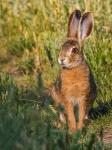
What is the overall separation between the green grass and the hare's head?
0.33 meters

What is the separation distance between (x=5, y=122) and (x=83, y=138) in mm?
1583

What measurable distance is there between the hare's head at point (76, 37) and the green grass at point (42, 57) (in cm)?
33

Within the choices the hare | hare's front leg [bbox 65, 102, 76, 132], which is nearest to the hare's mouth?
the hare

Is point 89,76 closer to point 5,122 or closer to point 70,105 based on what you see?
point 70,105

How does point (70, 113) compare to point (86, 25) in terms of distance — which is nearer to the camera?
point (70, 113)

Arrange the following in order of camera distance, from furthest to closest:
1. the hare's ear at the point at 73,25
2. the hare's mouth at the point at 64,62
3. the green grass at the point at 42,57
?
the hare's ear at the point at 73,25 < the hare's mouth at the point at 64,62 < the green grass at the point at 42,57

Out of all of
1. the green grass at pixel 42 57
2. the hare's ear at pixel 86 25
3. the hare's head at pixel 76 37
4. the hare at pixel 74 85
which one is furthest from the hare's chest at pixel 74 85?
the hare's ear at pixel 86 25

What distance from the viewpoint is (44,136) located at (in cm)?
330

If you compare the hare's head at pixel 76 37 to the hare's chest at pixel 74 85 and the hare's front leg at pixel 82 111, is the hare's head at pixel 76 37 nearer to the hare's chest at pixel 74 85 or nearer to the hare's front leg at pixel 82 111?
the hare's chest at pixel 74 85

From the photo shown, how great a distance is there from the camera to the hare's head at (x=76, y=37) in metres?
5.78

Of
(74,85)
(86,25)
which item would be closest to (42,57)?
(86,25)

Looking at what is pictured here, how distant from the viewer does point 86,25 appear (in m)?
6.24

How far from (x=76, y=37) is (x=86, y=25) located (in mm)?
169

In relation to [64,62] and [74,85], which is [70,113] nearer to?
[74,85]
